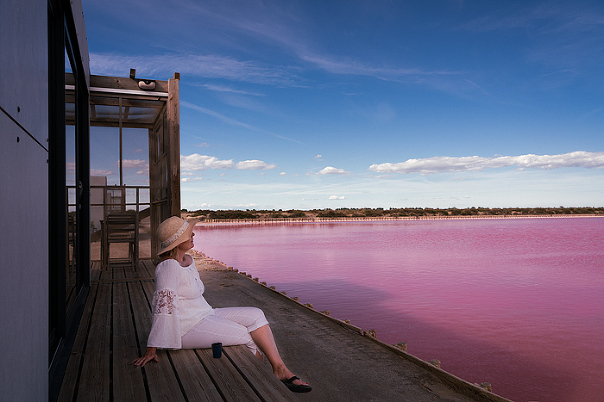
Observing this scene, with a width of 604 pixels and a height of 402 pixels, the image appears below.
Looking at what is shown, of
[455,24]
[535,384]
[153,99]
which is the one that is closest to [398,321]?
[535,384]

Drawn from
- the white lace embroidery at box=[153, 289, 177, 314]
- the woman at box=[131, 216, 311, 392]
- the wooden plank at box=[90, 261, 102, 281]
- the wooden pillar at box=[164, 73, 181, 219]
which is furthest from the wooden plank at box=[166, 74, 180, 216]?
the white lace embroidery at box=[153, 289, 177, 314]

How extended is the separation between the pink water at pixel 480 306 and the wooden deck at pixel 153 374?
3.75 metres

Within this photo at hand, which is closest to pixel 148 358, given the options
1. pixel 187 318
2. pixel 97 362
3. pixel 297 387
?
pixel 187 318

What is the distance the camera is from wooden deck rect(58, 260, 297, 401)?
195 centimetres

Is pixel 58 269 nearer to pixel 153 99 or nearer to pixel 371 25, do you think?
pixel 153 99

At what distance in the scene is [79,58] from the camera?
4.36m

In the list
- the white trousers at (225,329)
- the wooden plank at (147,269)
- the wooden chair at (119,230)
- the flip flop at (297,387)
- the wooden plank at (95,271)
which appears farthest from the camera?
the wooden chair at (119,230)

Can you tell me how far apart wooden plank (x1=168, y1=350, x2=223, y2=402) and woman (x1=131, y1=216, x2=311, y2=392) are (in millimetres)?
72

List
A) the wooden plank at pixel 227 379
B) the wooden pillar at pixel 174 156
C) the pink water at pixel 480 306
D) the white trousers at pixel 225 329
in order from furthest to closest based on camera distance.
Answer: the wooden pillar at pixel 174 156
the pink water at pixel 480 306
the white trousers at pixel 225 329
the wooden plank at pixel 227 379

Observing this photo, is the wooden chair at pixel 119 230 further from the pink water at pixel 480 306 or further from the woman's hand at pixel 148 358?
the woman's hand at pixel 148 358

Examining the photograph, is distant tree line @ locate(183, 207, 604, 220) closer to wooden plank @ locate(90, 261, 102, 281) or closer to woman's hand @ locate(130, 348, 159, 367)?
wooden plank @ locate(90, 261, 102, 281)

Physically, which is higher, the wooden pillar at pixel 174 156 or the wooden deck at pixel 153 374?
the wooden pillar at pixel 174 156

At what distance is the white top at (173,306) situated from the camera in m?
2.33

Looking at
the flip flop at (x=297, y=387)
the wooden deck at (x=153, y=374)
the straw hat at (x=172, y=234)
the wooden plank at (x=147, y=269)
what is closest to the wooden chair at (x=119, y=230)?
the wooden plank at (x=147, y=269)
